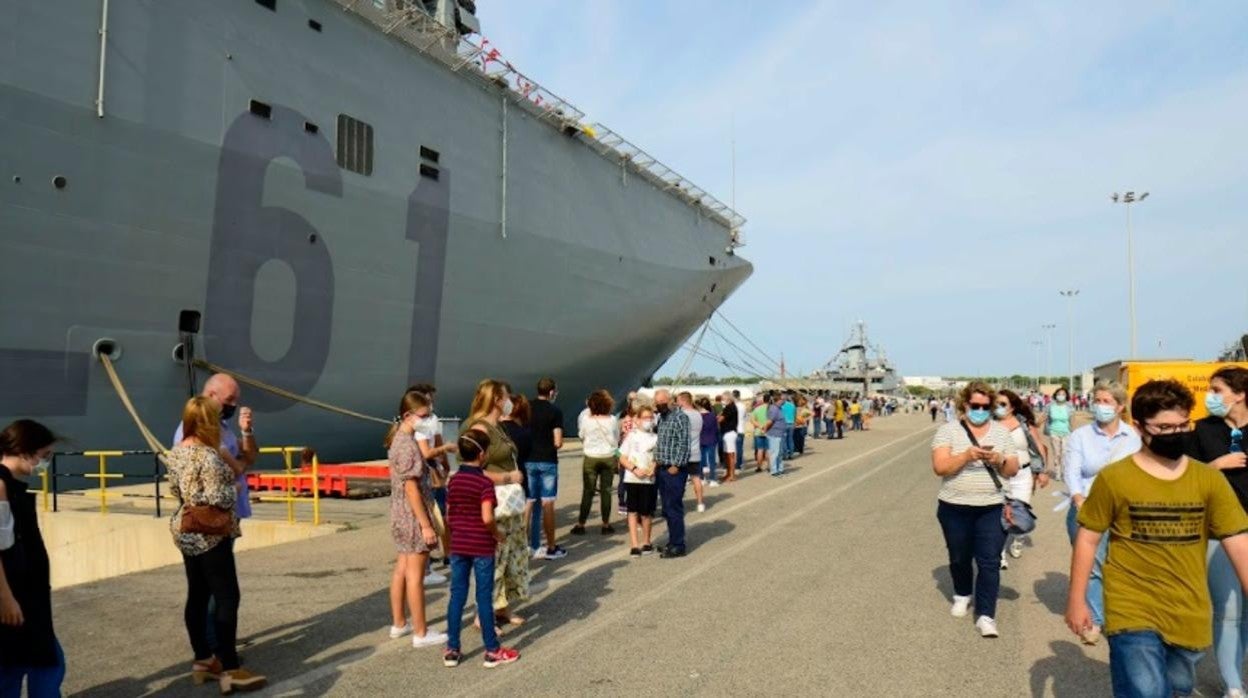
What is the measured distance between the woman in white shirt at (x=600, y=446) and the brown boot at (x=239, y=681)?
15.5ft

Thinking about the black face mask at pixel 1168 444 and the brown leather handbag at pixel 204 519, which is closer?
the black face mask at pixel 1168 444

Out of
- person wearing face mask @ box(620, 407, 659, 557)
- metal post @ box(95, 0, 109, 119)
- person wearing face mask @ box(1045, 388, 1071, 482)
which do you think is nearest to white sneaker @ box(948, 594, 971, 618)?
person wearing face mask @ box(620, 407, 659, 557)

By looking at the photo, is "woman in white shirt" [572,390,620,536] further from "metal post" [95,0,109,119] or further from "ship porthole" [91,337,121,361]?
"metal post" [95,0,109,119]

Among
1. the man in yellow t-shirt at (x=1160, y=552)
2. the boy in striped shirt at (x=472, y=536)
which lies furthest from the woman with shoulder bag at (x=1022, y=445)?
the boy in striped shirt at (x=472, y=536)

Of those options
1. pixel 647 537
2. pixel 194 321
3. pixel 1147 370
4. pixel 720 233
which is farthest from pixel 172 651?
pixel 720 233

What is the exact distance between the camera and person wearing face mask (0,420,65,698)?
3.27 metres

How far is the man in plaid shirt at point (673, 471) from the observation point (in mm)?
8047

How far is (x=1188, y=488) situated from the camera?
118 inches

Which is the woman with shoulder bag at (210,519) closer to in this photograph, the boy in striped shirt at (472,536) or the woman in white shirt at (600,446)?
the boy in striped shirt at (472,536)

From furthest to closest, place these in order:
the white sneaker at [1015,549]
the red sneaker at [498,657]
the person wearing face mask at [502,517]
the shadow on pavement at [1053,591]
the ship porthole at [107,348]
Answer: the ship porthole at [107,348] < the white sneaker at [1015,549] < the shadow on pavement at [1053,591] < the person wearing face mask at [502,517] < the red sneaker at [498,657]

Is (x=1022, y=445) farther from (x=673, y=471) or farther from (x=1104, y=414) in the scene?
(x=673, y=471)

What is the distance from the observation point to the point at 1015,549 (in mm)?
8125

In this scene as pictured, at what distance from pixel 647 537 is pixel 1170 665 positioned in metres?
5.66

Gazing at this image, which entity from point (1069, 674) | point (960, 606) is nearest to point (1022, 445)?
point (960, 606)
